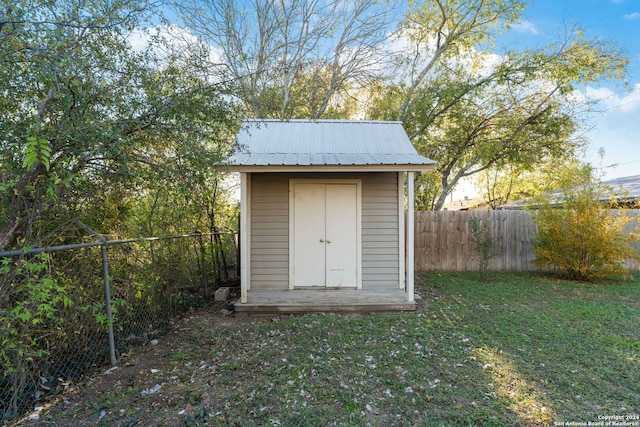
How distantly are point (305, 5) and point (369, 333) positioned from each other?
10.8 m

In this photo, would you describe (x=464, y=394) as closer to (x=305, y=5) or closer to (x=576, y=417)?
(x=576, y=417)

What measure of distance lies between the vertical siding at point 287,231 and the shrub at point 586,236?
410cm

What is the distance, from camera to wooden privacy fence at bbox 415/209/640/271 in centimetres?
842

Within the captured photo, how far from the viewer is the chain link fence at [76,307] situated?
2346 mm

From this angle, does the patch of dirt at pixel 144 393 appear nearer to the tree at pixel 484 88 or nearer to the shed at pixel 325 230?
the shed at pixel 325 230


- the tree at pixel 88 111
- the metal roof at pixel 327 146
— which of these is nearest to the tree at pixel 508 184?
the metal roof at pixel 327 146

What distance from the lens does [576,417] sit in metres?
2.37

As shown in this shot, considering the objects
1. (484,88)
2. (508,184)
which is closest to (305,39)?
(484,88)

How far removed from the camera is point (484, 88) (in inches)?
383

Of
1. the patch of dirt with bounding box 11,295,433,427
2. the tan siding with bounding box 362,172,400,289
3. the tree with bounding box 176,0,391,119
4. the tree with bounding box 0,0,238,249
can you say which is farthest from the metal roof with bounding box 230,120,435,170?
the tree with bounding box 176,0,391,119

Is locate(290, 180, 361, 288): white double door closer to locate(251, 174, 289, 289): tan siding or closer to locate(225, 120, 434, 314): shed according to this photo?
locate(225, 120, 434, 314): shed

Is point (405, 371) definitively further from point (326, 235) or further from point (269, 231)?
point (269, 231)

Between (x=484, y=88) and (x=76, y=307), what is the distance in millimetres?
10990

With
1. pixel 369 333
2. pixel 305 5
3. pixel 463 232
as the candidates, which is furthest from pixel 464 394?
pixel 305 5
